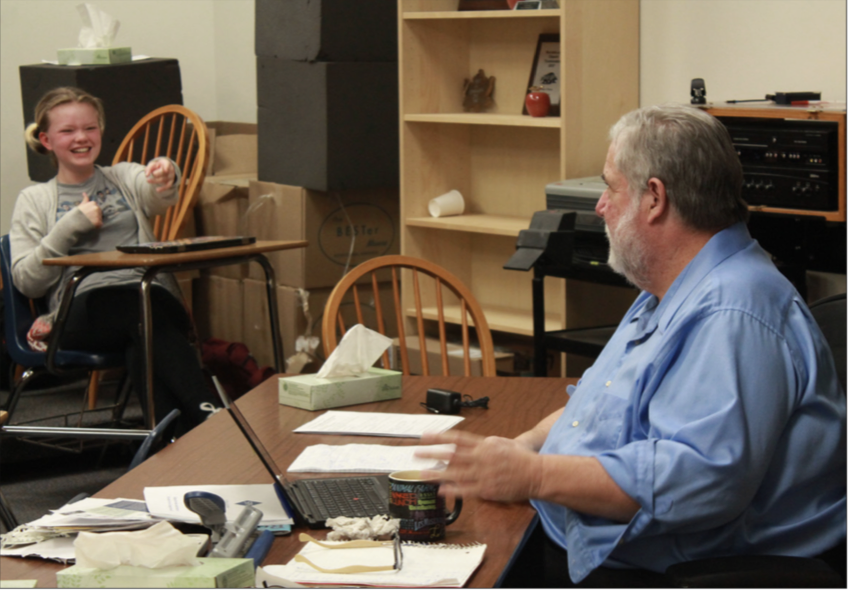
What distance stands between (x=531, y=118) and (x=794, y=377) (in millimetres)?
2123

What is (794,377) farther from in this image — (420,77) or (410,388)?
(420,77)

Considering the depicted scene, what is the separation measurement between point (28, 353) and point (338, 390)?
1.68 m

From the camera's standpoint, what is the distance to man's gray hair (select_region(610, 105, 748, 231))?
4.31 feet

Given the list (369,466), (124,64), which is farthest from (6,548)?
(124,64)

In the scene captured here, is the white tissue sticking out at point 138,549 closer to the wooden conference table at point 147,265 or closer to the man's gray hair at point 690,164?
the man's gray hair at point 690,164

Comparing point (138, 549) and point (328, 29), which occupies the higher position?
point (328, 29)

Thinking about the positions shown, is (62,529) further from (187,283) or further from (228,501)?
(187,283)

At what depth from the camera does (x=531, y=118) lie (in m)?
3.20

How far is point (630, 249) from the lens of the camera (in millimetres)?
1392

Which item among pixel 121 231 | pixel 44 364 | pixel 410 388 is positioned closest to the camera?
pixel 410 388

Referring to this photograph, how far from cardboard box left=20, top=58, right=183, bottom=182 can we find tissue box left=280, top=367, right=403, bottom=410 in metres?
2.64

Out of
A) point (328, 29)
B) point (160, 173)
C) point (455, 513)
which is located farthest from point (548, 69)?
point (455, 513)

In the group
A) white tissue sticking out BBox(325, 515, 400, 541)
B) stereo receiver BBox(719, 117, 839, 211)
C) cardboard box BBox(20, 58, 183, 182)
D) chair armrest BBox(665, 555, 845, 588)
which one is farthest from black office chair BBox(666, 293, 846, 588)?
cardboard box BBox(20, 58, 183, 182)

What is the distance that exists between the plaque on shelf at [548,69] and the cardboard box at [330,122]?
27.5 inches
